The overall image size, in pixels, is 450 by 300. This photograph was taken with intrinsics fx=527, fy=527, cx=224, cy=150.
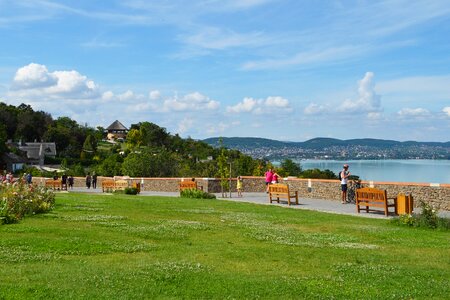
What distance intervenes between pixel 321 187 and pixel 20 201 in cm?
1649

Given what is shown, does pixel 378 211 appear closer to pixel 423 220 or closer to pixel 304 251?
pixel 423 220

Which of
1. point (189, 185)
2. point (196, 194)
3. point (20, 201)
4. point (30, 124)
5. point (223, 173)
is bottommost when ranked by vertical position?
point (196, 194)

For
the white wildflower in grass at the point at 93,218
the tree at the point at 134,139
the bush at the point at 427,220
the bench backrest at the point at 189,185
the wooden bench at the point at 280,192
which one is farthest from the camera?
the tree at the point at 134,139

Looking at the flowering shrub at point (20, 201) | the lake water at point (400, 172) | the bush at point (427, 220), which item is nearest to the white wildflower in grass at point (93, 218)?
the flowering shrub at point (20, 201)

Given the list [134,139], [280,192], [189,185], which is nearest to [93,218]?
[280,192]

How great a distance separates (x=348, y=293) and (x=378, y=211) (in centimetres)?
1462

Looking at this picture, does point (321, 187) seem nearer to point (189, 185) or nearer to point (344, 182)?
point (344, 182)

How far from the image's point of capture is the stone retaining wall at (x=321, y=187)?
2102cm

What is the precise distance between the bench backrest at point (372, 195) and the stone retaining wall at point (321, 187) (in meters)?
2.61

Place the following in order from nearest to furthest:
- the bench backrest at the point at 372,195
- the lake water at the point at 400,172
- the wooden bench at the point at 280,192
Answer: the bench backrest at the point at 372,195, the wooden bench at the point at 280,192, the lake water at the point at 400,172

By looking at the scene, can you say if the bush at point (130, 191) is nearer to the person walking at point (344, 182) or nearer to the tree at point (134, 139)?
the person walking at point (344, 182)

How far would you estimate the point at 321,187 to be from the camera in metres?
27.2

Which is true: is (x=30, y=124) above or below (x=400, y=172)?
above

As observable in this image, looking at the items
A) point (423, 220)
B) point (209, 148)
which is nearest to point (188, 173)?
point (423, 220)
